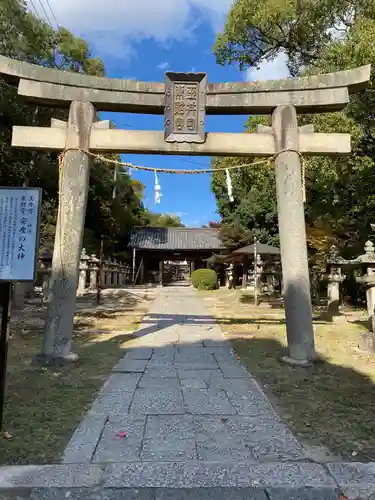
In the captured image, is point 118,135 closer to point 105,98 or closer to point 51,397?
point 105,98

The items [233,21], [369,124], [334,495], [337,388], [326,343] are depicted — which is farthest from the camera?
[233,21]

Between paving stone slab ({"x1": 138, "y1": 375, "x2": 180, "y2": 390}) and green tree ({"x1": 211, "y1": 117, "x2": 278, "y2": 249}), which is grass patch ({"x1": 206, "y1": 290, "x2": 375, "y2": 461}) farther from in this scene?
green tree ({"x1": 211, "y1": 117, "x2": 278, "y2": 249})

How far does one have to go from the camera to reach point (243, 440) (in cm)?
310

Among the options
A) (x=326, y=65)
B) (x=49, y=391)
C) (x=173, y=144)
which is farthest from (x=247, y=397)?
(x=326, y=65)

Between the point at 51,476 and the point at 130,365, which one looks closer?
the point at 51,476

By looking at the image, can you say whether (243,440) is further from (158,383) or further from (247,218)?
(247,218)

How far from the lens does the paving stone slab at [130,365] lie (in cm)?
528

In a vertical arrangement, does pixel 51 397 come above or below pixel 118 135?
below

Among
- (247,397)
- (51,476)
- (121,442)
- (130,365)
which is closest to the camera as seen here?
(51,476)

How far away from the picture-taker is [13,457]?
278 cm

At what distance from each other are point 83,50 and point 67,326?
668 inches

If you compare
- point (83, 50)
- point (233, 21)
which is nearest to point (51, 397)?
point (233, 21)

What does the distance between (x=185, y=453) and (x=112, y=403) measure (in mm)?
1333

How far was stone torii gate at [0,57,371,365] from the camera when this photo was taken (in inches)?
222
